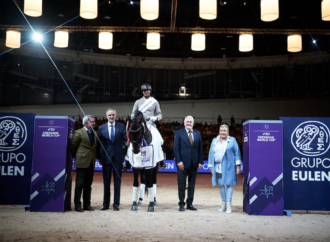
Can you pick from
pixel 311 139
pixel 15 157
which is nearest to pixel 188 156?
pixel 311 139

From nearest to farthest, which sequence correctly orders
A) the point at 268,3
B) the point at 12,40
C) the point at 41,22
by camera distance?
the point at 268,3 → the point at 12,40 → the point at 41,22

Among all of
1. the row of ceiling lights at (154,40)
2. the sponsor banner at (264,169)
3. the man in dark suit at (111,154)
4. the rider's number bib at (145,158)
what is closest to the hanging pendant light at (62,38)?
the row of ceiling lights at (154,40)

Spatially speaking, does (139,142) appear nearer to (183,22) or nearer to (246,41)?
(246,41)

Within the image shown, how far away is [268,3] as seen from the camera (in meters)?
8.49

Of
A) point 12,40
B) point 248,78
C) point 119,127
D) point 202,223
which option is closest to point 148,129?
point 119,127

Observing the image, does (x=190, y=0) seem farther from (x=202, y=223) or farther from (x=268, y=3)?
(x=202, y=223)

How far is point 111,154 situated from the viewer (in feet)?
21.3

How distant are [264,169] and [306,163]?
0.89 meters

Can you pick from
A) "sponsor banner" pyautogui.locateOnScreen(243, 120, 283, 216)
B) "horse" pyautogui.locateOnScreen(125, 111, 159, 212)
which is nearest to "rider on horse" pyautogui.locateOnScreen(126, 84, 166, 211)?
"horse" pyautogui.locateOnScreen(125, 111, 159, 212)

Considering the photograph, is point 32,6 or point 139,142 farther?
point 32,6

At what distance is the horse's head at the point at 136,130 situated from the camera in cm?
582

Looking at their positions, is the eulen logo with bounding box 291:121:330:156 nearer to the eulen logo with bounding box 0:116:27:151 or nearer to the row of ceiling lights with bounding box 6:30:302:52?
the eulen logo with bounding box 0:116:27:151

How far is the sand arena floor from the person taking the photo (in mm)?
4266

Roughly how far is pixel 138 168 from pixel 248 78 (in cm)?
1984
